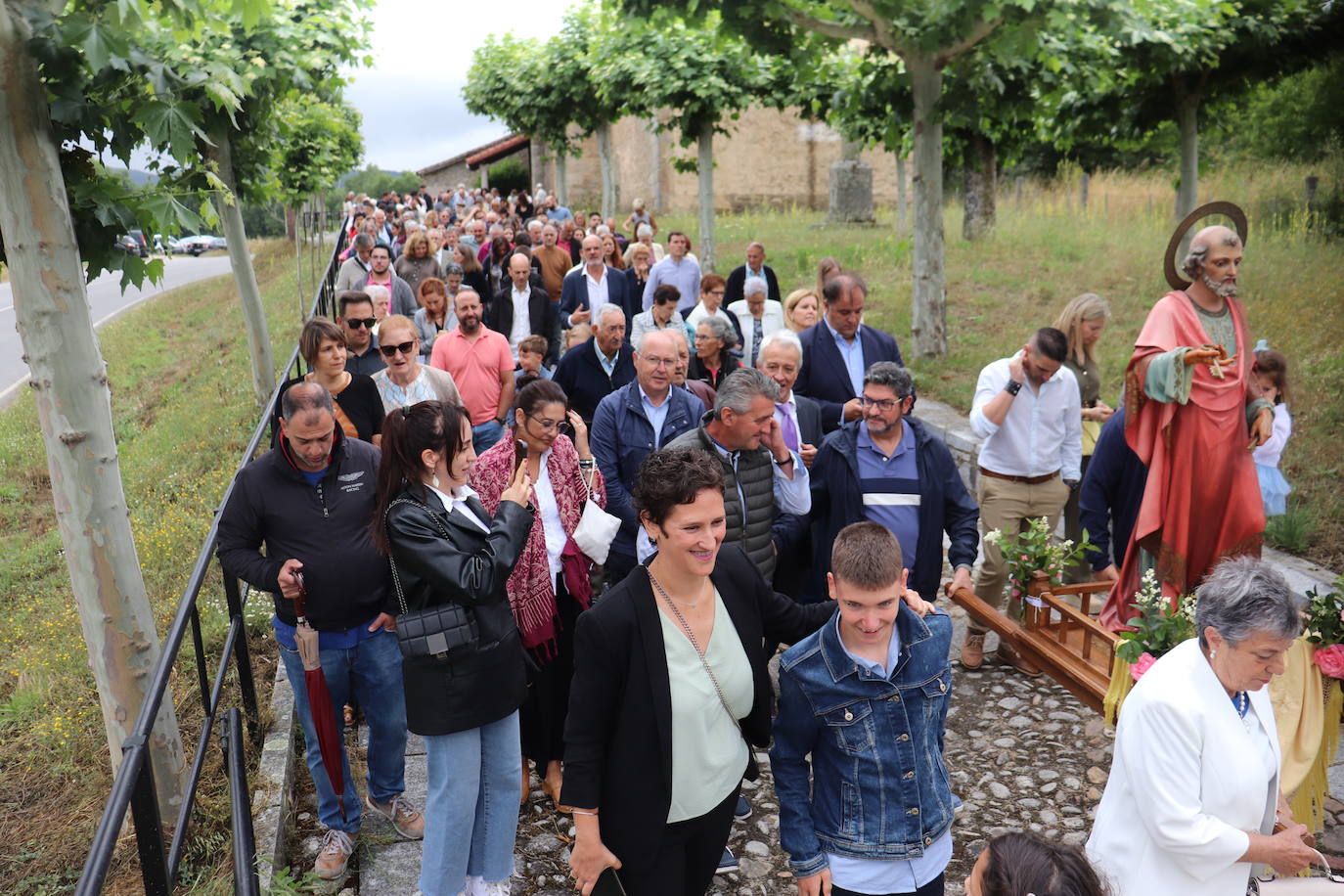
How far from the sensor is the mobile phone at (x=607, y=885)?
2916 mm

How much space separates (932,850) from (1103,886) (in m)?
0.94

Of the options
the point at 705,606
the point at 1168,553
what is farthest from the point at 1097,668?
the point at 705,606

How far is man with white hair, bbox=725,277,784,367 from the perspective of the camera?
345 inches

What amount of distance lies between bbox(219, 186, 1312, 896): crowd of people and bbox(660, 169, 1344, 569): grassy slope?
118 inches

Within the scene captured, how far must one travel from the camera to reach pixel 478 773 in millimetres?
3605

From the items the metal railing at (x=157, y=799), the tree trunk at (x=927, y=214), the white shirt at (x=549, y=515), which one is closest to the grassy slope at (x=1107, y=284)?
the tree trunk at (x=927, y=214)

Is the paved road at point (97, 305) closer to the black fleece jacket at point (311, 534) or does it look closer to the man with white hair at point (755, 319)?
the black fleece jacket at point (311, 534)

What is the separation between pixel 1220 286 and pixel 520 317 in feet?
20.2

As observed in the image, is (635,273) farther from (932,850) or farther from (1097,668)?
(932,850)

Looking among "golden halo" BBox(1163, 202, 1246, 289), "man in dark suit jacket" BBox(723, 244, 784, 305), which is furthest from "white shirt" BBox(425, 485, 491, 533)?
"man in dark suit jacket" BBox(723, 244, 784, 305)

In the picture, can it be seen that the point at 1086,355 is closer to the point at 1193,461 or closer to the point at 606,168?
the point at 1193,461

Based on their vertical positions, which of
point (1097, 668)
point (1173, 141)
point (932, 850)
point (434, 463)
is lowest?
point (1097, 668)

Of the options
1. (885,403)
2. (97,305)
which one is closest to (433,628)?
(885,403)

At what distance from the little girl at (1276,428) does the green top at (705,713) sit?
13.9 feet
